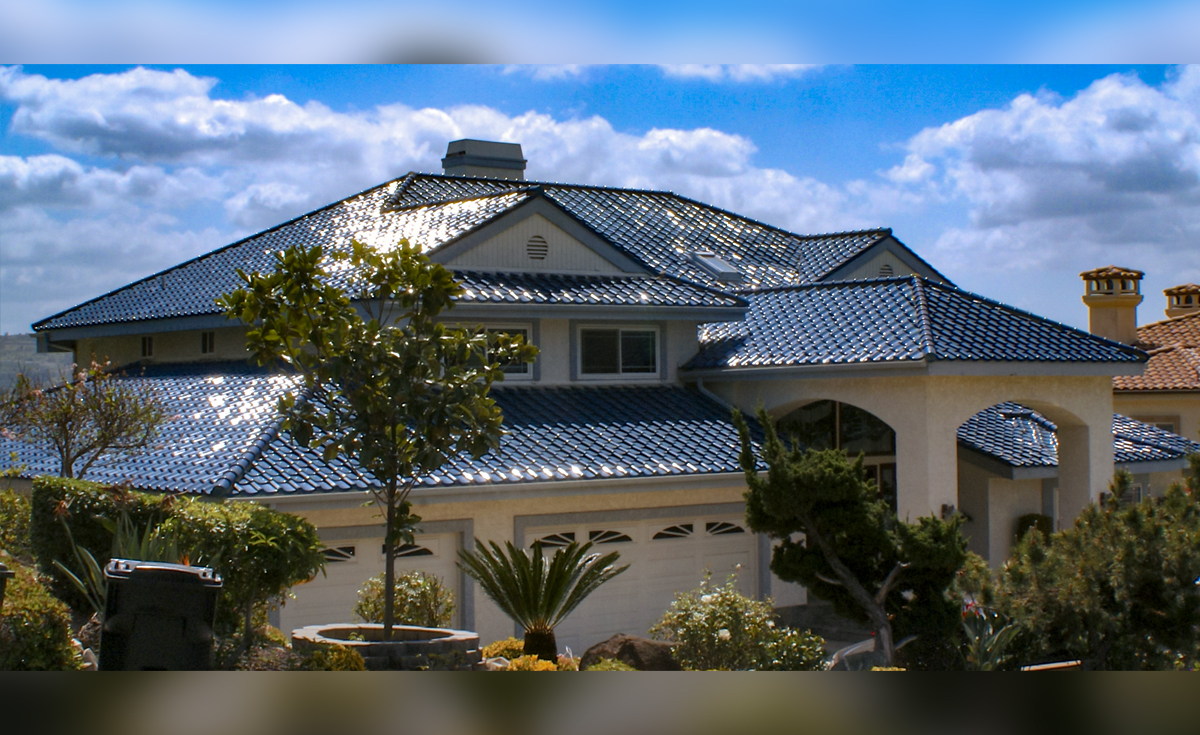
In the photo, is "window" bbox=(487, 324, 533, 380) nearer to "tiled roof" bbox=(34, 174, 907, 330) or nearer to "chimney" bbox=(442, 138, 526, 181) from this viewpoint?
"tiled roof" bbox=(34, 174, 907, 330)

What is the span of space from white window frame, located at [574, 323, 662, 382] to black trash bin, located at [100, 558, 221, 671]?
13.2 metres

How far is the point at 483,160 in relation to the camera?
31.0 meters

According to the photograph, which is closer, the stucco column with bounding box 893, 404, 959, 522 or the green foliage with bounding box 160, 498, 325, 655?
the green foliage with bounding box 160, 498, 325, 655

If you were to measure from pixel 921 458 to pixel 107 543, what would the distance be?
39.1 ft

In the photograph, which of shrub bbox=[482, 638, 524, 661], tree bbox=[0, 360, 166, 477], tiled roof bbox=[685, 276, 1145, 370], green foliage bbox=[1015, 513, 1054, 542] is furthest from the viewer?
green foliage bbox=[1015, 513, 1054, 542]

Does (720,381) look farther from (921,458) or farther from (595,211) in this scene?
(595,211)

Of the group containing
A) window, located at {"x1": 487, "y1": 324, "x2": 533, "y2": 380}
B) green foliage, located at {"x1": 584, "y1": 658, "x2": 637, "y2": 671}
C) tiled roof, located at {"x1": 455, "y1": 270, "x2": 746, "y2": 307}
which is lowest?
green foliage, located at {"x1": 584, "y1": 658, "x2": 637, "y2": 671}

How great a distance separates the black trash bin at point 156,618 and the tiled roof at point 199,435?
6230 mm

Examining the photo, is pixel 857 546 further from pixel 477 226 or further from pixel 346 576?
pixel 477 226

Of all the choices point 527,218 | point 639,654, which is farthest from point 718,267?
point 639,654

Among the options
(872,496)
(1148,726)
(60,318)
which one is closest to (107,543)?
(872,496)

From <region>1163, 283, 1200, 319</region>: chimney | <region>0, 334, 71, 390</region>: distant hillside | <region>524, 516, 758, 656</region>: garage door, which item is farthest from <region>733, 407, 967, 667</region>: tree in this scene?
<region>1163, 283, 1200, 319</region>: chimney

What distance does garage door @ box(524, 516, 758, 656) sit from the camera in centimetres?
1730

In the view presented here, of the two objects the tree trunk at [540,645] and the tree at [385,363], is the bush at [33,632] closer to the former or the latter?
the tree at [385,363]
